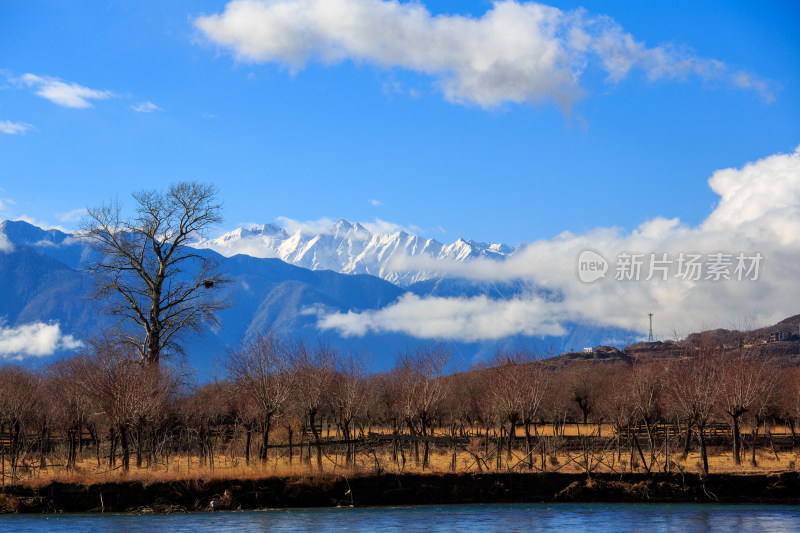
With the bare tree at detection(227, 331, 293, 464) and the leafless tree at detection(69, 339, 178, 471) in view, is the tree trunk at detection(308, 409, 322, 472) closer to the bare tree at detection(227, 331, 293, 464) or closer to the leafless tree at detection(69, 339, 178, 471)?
the bare tree at detection(227, 331, 293, 464)

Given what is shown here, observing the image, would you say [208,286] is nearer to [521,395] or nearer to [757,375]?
[521,395]

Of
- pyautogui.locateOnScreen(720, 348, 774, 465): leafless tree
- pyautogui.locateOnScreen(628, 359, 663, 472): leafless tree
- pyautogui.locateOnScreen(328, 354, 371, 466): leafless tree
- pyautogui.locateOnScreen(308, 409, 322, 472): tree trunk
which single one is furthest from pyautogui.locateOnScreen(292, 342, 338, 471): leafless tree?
pyautogui.locateOnScreen(720, 348, 774, 465): leafless tree

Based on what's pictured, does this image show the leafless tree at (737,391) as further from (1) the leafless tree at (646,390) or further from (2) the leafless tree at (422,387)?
(2) the leafless tree at (422,387)

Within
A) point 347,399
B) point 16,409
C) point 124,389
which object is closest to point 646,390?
point 347,399

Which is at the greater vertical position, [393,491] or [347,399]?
[347,399]

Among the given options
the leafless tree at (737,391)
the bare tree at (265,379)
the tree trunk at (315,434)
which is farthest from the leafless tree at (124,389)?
the leafless tree at (737,391)

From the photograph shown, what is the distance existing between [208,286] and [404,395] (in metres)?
14.3

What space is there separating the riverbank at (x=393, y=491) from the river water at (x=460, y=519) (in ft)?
3.49

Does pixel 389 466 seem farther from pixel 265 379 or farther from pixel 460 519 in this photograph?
pixel 460 519

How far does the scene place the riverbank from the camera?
38.5m

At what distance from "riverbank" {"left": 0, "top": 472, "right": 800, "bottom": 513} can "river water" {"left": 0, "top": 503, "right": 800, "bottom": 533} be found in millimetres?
1065

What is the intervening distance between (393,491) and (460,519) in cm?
610

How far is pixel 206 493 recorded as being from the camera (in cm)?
3891

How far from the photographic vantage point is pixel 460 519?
113 ft
